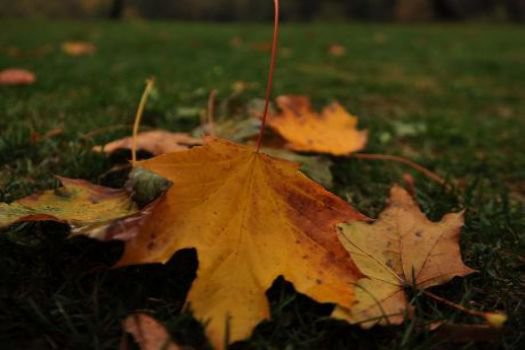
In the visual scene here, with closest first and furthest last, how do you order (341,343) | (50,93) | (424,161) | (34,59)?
(341,343), (424,161), (50,93), (34,59)

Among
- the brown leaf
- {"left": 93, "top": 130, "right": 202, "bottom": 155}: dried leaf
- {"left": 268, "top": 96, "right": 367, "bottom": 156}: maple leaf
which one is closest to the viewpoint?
{"left": 93, "top": 130, "right": 202, "bottom": 155}: dried leaf

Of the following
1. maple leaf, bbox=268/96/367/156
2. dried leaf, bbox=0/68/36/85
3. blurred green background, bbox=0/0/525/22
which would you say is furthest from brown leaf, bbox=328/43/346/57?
blurred green background, bbox=0/0/525/22

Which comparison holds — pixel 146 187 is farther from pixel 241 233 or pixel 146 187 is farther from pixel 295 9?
pixel 295 9

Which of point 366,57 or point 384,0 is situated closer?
point 366,57

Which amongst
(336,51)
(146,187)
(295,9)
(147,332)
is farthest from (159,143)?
(295,9)

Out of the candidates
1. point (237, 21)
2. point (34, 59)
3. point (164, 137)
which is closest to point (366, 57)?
point (34, 59)

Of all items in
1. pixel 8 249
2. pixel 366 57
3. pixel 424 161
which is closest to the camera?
pixel 8 249

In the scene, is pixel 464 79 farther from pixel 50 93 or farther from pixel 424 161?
pixel 50 93

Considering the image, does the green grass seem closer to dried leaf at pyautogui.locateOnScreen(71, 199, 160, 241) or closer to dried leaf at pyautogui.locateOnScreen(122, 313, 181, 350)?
dried leaf at pyautogui.locateOnScreen(122, 313, 181, 350)
